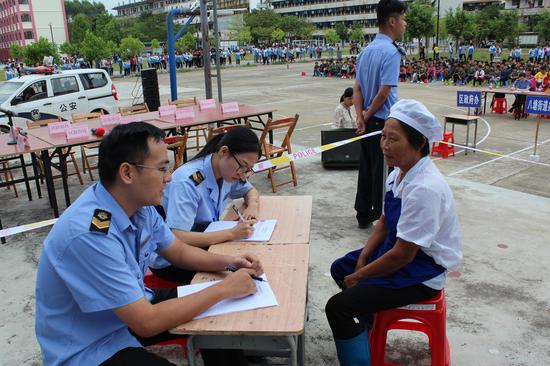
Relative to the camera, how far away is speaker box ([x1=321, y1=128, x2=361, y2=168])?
6.42m

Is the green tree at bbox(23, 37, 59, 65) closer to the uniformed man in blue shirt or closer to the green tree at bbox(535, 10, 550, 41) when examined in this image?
the uniformed man in blue shirt

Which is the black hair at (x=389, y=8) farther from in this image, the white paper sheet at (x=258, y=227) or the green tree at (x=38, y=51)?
the green tree at (x=38, y=51)

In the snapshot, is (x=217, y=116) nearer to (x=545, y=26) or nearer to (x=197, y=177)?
(x=197, y=177)

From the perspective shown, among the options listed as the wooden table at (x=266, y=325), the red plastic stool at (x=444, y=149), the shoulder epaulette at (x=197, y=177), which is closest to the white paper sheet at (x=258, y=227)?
the shoulder epaulette at (x=197, y=177)

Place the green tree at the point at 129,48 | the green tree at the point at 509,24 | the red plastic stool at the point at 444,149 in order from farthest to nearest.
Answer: the green tree at the point at 509,24, the green tree at the point at 129,48, the red plastic stool at the point at 444,149

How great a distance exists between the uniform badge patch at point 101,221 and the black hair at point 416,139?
138 cm

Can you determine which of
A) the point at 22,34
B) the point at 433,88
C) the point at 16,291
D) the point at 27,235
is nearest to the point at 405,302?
the point at 16,291

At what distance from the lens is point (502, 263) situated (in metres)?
3.76

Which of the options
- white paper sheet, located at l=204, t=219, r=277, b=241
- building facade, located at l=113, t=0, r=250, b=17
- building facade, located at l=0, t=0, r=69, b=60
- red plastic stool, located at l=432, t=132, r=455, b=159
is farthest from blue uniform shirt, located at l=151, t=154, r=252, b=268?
building facade, located at l=113, t=0, r=250, b=17

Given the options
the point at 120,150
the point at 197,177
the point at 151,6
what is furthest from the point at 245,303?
the point at 151,6

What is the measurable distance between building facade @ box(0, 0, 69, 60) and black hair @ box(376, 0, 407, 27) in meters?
71.8

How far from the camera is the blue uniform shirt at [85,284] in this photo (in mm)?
1520

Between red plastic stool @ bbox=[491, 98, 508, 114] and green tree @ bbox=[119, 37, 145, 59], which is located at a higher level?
green tree @ bbox=[119, 37, 145, 59]

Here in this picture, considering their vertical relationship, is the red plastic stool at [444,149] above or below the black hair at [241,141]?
below
